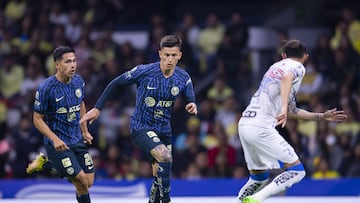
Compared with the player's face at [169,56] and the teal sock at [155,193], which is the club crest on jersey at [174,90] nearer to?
the player's face at [169,56]

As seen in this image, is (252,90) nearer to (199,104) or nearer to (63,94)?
(199,104)

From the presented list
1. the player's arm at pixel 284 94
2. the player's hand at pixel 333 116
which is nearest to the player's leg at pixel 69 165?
the player's arm at pixel 284 94

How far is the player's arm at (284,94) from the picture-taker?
1073 cm

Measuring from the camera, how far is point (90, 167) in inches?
476

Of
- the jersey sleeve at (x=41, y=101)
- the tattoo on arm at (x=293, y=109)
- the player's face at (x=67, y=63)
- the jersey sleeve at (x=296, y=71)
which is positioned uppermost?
the player's face at (x=67, y=63)

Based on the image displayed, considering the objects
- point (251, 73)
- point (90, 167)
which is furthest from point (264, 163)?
point (251, 73)

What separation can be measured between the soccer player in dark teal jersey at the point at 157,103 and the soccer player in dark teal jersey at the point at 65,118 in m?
0.25

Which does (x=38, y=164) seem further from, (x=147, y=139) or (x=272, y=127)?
(x=272, y=127)

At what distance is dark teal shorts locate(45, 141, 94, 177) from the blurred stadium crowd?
15.9ft

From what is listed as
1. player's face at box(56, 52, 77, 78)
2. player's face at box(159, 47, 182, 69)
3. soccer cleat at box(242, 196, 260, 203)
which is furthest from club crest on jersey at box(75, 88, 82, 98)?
soccer cleat at box(242, 196, 260, 203)

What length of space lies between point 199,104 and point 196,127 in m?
1.35

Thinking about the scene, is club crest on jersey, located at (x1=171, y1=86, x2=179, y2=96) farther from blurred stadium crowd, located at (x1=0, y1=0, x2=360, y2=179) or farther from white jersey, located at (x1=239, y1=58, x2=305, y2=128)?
blurred stadium crowd, located at (x1=0, y1=0, x2=360, y2=179)

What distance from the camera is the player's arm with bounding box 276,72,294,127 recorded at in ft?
35.2

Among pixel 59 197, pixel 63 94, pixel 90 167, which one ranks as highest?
pixel 63 94
